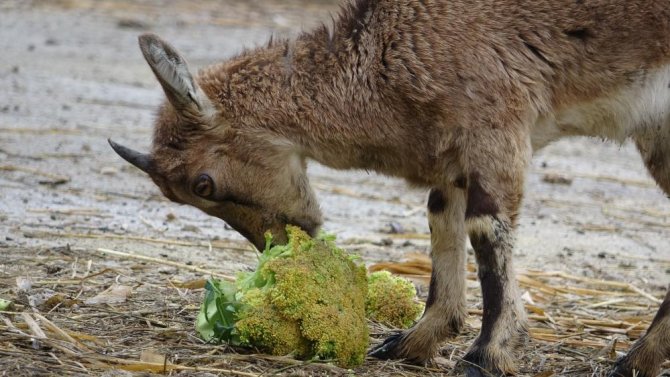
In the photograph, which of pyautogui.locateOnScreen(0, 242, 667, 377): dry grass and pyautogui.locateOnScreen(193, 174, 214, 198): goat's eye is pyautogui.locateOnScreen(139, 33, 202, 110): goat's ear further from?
pyautogui.locateOnScreen(0, 242, 667, 377): dry grass

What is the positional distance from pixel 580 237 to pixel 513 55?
12.8 feet

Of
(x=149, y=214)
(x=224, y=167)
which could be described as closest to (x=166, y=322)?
(x=224, y=167)

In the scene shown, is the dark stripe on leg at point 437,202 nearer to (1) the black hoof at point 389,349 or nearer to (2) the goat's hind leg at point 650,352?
(1) the black hoof at point 389,349

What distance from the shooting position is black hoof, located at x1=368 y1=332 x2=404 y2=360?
246 inches

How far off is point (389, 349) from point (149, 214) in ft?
11.1

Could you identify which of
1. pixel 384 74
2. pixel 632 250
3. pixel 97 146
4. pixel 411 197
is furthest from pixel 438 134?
pixel 97 146

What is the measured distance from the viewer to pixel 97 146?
11203 mm

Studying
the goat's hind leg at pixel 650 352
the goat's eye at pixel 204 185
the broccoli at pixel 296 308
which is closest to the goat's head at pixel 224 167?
the goat's eye at pixel 204 185

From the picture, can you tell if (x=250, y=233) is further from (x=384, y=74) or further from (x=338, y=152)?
(x=384, y=74)

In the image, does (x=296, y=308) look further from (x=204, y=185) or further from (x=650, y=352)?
(x=650, y=352)

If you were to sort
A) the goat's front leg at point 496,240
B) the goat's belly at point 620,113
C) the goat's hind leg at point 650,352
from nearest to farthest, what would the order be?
the goat's front leg at point 496,240 → the goat's hind leg at point 650,352 → the goat's belly at point 620,113

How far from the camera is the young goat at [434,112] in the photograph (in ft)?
19.4

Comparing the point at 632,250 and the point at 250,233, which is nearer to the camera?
the point at 250,233

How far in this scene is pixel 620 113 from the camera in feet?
20.5
